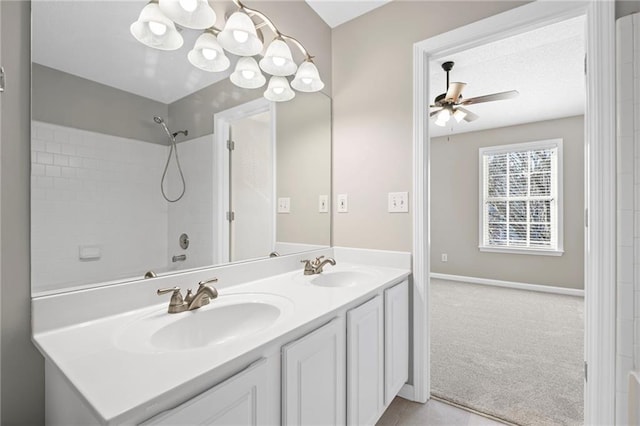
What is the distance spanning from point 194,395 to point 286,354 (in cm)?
29

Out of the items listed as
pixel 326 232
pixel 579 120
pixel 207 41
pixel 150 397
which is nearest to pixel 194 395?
pixel 150 397

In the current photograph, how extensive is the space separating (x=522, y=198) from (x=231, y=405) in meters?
4.96

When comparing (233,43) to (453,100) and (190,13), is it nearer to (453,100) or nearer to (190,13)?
(190,13)

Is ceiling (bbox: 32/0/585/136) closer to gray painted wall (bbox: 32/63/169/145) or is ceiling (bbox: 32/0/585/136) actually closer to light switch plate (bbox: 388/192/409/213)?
gray painted wall (bbox: 32/63/169/145)

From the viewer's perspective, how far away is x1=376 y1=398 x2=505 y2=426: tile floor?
1.57 meters

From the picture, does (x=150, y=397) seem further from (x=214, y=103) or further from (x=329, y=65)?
(x=329, y=65)

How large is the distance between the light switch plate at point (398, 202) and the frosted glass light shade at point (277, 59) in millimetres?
966

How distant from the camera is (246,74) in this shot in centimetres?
153

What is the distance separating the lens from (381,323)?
1.42 meters

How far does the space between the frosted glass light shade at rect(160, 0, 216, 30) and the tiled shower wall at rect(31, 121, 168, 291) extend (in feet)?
1.69

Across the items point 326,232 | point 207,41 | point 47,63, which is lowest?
point 326,232

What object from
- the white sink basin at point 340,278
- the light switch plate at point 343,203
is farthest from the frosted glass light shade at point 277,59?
the white sink basin at point 340,278

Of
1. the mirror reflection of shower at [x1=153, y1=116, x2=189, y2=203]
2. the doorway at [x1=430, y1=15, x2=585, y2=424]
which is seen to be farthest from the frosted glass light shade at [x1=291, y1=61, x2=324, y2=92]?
the doorway at [x1=430, y1=15, x2=585, y2=424]

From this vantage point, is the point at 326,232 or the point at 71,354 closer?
the point at 71,354
